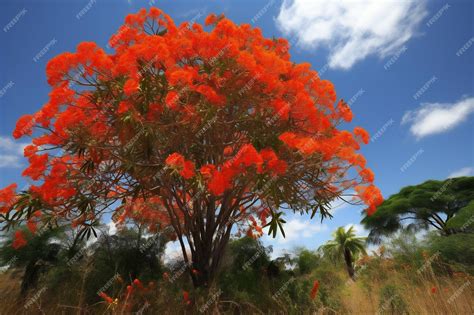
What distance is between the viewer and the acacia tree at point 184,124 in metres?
6.52

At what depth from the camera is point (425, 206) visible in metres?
25.9

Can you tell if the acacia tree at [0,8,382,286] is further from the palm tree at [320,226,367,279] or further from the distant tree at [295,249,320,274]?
the palm tree at [320,226,367,279]

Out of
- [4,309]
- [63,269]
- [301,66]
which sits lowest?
[4,309]

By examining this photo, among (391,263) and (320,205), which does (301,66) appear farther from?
(391,263)

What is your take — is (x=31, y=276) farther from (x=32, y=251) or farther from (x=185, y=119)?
(x=185, y=119)

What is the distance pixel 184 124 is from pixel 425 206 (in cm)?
2541

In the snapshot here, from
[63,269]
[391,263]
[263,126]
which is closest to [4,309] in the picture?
[63,269]

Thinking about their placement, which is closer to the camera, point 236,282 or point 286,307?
point 286,307

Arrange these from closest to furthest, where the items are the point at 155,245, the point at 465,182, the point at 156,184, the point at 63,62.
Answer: the point at 63,62
the point at 156,184
the point at 155,245
the point at 465,182

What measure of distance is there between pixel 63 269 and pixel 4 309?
11.0ft

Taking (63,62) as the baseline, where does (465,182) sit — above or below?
above

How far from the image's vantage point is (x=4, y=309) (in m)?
5.14

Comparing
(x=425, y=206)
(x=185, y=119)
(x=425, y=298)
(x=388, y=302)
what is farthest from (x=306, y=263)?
(x=425, y=206)

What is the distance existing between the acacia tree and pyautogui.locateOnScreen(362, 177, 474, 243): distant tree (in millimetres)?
20415
